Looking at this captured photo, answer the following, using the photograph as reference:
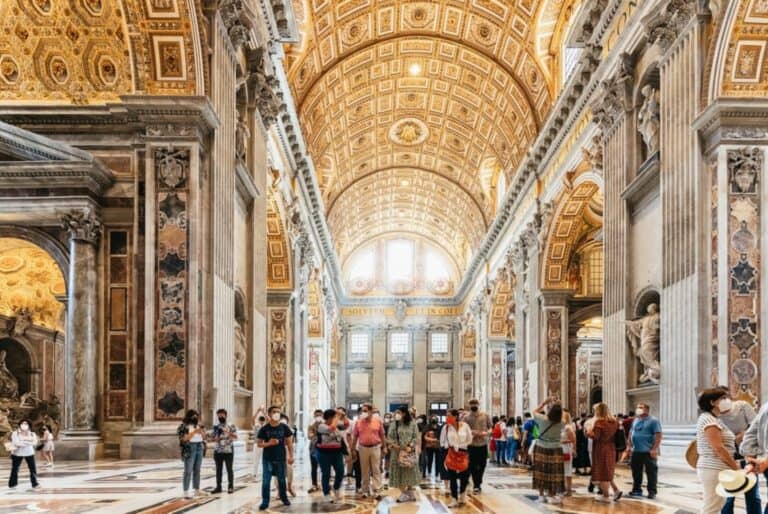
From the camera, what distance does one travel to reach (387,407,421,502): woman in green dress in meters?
11.8

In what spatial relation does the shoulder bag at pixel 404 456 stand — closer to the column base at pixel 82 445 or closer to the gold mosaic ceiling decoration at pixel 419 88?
the column base at pixel 82 445

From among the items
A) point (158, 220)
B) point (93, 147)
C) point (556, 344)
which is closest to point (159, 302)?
point (158, 220)

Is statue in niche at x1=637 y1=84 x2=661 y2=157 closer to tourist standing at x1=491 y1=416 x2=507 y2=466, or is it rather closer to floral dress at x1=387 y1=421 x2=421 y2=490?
tourist standing at x1=491 y1=416 x2=507 y2=466

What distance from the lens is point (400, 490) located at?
40.0 feet

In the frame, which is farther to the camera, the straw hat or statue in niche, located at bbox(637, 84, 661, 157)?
statue in niche, located at bbox(637, 84, 661, 157)

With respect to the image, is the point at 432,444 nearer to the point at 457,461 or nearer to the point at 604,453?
the point at 457,461

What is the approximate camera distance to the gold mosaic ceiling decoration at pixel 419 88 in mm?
29828

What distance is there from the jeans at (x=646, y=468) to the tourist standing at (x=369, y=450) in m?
3.05

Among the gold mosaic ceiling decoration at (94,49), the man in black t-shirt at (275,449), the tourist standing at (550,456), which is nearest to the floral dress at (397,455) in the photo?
the tourist standing at (550,456)

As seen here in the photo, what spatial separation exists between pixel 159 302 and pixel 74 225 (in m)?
2.47

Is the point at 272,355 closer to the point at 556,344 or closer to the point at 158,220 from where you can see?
the point at 556,344

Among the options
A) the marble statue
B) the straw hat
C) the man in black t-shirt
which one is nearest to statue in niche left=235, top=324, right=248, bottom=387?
the marble statue

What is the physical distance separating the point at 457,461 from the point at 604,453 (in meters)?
1.68

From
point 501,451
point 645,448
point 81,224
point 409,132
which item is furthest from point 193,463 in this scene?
point 409,132
